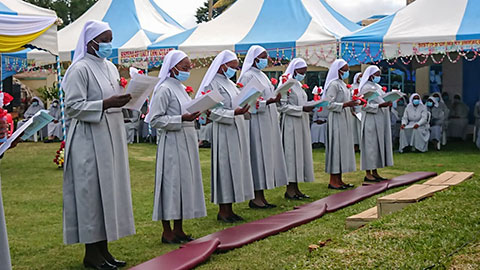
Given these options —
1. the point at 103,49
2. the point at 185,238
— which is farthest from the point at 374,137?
the point at 103,49

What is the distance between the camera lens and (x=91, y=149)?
523 centimetres

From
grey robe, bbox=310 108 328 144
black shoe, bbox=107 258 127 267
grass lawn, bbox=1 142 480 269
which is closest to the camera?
grass lawn, bbox=1 142 480 269

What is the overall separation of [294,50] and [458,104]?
6.25m

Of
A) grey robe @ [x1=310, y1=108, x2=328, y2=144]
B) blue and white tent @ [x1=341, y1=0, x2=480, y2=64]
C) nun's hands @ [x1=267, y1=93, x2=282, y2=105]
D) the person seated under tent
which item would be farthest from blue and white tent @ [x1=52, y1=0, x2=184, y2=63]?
nun's hands @ [x1=267, y1=93, x2=282, y2=105]

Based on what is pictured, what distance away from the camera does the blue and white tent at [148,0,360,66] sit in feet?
50.8

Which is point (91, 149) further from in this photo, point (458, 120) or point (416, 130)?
point (458, 120)

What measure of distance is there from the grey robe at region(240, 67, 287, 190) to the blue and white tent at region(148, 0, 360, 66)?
716 cm

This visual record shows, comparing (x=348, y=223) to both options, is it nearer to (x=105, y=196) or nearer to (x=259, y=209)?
(x=259, y=209)

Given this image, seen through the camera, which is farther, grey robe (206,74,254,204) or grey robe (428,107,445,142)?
grey robe (428,107,445,142)

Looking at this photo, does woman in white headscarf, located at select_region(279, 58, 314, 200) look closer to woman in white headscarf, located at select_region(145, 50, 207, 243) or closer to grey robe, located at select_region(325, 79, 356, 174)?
grey robe, located at select_region(325, 79, 356, 174)

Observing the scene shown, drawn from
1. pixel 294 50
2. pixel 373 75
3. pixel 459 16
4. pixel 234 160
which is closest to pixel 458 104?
pixel 459 16

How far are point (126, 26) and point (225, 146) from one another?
13.7 metres

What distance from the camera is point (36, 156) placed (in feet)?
52.2

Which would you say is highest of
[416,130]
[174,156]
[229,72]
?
[229,72]
